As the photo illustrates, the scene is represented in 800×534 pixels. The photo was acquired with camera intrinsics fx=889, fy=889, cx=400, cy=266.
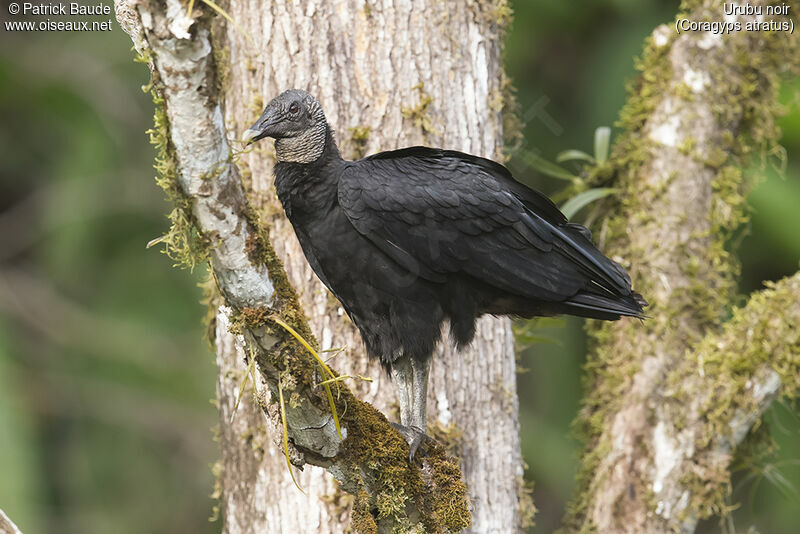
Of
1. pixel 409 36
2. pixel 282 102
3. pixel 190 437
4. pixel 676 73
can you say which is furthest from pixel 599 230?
pixel 190 437

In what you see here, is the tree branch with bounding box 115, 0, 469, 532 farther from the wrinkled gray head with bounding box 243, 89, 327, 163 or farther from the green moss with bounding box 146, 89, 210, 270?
the wrinkled gray head with bounding box 243, 89, 327, 163

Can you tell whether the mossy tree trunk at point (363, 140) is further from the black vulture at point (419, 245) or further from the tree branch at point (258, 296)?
the tree branch at point (258, 296)

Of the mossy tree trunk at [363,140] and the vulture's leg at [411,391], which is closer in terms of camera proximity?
the vulture's leg at [411,391]

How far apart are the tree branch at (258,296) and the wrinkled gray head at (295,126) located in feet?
1.72

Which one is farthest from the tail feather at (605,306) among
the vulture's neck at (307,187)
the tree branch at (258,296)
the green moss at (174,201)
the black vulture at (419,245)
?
the green moss at (174,201)

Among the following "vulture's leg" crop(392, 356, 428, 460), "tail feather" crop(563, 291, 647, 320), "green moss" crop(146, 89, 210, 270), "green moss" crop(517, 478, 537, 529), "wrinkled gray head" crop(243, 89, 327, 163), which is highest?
"wrinkled gray head" crop(243, 89, 327, 163)

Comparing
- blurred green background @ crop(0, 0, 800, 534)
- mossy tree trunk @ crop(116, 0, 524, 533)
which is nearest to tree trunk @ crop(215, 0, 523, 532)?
mossy tree trunk @ crop(116, 0, 524, 533)

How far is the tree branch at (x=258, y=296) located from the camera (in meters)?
2.00

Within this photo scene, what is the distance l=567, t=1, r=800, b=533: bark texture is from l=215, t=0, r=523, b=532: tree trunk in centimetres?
59

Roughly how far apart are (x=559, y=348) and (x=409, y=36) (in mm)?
3283

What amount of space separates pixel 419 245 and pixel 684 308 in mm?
1624

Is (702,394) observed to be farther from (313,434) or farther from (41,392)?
(41,392)

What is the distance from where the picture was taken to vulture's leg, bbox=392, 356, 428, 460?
117 inches

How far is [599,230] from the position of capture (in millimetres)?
4281
